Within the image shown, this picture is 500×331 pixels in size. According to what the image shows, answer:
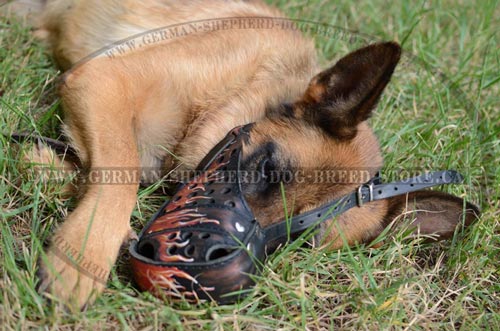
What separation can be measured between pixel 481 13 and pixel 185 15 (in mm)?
3000

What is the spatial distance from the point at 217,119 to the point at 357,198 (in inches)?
34.2

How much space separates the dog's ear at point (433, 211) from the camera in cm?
312

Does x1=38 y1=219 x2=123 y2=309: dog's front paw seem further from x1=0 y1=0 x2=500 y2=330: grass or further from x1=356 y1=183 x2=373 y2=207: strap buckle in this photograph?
x1=356 y1=183 x2=373 y2=207: strap buckle

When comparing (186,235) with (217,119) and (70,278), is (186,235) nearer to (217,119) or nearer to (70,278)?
(70,278)

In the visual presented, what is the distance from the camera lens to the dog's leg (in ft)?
7.68

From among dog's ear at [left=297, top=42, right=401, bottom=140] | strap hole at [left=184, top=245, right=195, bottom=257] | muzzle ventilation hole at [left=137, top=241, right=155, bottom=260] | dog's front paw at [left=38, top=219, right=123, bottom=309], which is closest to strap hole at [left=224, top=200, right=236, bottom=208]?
strap hole at [left=184, top=245, right=195, bottom=257]

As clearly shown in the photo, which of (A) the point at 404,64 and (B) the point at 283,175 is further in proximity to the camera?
(A) the point at 404,64

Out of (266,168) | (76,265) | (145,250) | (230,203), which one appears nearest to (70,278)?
(76,265)

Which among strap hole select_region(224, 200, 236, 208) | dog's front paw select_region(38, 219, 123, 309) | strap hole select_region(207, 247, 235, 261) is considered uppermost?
strap hole select_region(224, 200, 236, 208)

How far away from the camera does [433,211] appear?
317 cm

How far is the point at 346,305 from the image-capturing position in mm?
2746

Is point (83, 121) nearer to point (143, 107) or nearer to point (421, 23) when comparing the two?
point (143, 107)

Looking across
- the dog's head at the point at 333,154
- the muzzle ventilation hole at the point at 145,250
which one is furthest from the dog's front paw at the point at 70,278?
the dog's head at the point at 333,154

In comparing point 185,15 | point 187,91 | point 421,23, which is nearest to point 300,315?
point 187,91
